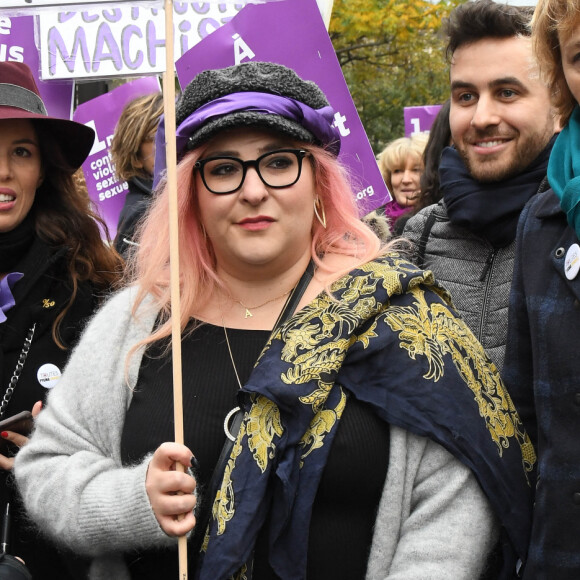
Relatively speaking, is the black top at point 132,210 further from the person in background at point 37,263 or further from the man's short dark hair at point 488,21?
the man's short dark hair at point 488,21

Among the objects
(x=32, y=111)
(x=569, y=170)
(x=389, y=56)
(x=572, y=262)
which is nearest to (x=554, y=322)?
(x=572, y=262)

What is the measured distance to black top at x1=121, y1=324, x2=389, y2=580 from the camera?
2.07m

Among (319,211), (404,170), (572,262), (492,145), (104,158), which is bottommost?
(572,262)

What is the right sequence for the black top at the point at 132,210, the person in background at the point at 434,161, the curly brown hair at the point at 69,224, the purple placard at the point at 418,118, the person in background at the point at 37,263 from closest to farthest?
the person in background at the point at 37,263 → the curly brown hair at the point at 69,224 → the person in background at the point at 434,161 → the black top at the point at 132,210 → the purple placard at the point at 418,118

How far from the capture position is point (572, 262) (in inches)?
83.9

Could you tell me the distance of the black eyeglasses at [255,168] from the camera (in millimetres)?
2303

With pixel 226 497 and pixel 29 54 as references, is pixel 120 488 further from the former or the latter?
pixel 29 54

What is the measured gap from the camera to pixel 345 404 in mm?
2115

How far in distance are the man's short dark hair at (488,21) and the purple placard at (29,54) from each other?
281 cm

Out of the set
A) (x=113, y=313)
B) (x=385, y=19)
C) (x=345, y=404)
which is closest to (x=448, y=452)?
(x=345, y=404)

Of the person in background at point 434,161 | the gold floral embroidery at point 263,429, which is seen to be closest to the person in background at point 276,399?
the gold floral embroidery at point 263,429

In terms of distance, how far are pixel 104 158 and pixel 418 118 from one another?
2.42 meters

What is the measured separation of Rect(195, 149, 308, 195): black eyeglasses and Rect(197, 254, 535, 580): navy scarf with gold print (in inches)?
13.8

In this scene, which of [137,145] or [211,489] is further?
[137,145]
